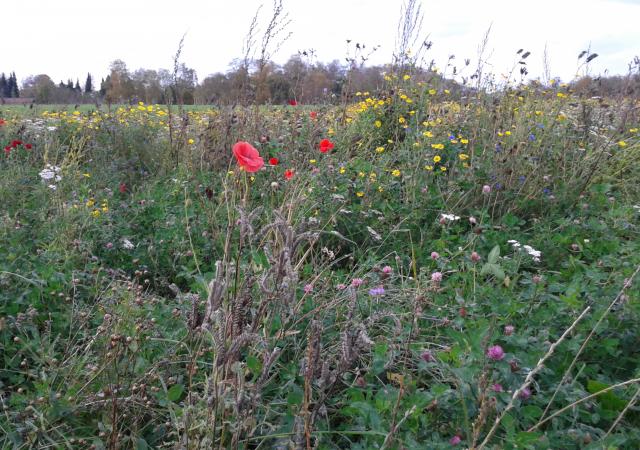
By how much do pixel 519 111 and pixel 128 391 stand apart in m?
4.25

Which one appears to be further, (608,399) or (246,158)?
(608,399)

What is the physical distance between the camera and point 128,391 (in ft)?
Answer: 5.49

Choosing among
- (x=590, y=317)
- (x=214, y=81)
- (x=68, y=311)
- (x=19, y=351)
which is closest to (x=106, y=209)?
(x=68, y=311)

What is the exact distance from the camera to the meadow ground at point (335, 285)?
1405 mm

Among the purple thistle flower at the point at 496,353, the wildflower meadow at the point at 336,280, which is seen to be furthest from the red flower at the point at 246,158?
the purple thistle flower at the point at 496,353

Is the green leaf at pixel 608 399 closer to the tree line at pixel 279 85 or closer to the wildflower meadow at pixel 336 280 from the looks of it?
the wildflower meadow at pixel 336 280

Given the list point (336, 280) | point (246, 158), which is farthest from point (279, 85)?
point (246, 158)

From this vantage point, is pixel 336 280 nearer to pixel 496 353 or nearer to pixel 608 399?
pixel 496 353

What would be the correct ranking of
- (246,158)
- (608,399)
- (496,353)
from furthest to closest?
(608,399) → (496,353) → (246,158)

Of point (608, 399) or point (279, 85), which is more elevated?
point (279, 85)

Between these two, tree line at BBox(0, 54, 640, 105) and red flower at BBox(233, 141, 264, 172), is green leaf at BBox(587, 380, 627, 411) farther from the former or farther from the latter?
tree line at BBox(0, 54, 640, 105)

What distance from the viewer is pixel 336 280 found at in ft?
8.14

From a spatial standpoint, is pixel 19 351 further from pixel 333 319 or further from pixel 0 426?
pixel 333 319

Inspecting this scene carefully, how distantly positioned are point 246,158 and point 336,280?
1.19 metres
